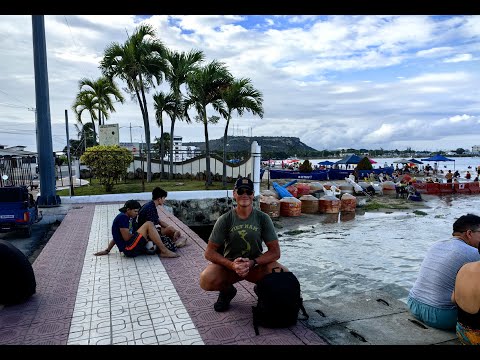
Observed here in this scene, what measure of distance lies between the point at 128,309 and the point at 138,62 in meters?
15.7

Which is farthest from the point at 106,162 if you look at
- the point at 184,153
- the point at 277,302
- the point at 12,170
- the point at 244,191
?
the point at 277,302

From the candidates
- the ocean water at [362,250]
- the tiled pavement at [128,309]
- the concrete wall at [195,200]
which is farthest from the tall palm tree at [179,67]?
the tiled pavement at [128,309]

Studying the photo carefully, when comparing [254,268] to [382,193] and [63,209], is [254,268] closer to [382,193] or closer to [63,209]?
[63,209]

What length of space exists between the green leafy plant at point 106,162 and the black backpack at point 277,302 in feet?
41.6

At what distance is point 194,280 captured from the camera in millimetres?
5410

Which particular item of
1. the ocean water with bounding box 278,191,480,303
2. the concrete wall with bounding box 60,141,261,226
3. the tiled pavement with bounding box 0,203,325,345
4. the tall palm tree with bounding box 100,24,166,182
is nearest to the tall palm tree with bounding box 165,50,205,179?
the tall palm tree with bounding box 100,24,166,182

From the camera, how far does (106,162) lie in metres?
15.1

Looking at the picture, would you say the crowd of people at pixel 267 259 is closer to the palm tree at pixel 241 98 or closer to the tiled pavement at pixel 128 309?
the tiled pavement at pixel 128 309

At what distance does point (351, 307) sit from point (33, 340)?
386 cm

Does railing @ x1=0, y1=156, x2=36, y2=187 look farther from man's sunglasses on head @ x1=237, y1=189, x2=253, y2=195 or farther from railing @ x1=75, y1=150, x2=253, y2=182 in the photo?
man's sunglasses on head @ x1=237, y1=189, x2=253, y2=195

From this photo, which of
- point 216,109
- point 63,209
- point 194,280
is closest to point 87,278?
point 194,280

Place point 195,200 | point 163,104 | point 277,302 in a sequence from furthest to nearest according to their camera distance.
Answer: point 163,104
point 195,200
point 277,302

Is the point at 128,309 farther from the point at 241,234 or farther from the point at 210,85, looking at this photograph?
the point at 210,85
